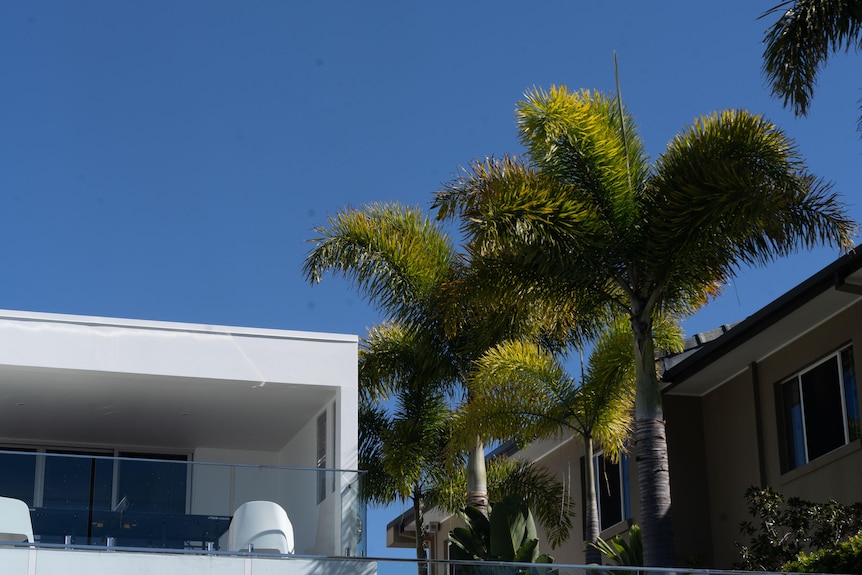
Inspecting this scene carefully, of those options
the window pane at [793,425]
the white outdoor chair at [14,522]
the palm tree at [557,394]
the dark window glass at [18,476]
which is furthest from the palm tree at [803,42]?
the white outdoor chair at [14,522]

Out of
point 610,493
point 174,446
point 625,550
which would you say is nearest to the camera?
point 625,550

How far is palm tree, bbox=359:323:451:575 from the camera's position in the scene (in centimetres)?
2117

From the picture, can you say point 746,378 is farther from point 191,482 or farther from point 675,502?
point 191,482

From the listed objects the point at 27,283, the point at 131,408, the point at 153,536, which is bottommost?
the point at 153,536

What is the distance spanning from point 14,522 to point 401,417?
926 cm

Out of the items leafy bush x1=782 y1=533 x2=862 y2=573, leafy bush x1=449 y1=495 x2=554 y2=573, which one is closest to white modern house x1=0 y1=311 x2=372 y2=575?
leafy bush x1=449 y1=495 x2=554 y2=573

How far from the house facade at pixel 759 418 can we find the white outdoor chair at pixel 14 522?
9668mm

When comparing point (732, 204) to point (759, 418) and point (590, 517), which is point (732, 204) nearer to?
point (759, 418)

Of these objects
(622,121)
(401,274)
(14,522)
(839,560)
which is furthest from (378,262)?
(839,560)

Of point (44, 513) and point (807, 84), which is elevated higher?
point (807, 84)

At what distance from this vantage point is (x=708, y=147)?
16.1 meters

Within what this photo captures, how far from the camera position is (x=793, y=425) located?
18.4 m

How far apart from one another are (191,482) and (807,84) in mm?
8524

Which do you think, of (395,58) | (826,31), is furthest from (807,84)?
(395,58)
